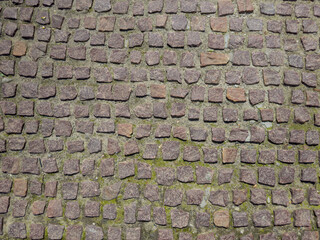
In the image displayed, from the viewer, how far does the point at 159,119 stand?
11.8 feet

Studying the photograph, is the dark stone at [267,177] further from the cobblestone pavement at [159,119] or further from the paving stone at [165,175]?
the paving stone at [165,175]

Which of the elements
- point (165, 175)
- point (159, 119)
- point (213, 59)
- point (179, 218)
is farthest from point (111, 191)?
point (213, 59)

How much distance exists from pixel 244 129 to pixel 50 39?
2523 millimetres

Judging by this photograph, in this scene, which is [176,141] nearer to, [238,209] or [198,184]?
[198,184]

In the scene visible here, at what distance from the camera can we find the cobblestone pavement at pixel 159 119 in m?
3.43

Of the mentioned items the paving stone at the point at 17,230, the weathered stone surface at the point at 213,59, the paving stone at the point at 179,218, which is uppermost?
the weathered stone surface at the point at 213,59

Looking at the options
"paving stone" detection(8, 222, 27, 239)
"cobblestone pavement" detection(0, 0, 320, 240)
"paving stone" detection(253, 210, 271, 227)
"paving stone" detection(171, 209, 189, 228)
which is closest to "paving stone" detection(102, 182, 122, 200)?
"cobblestone pavement" detection(0, 0, 320, 240)

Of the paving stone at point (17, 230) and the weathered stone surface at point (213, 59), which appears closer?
the paving stone at point (17, 230)

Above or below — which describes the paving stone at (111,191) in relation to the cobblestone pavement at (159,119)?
below

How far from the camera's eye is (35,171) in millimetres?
3516

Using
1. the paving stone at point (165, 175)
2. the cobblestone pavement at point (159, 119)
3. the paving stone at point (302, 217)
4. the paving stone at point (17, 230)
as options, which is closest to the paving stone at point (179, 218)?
the cobblestone pavement at point (159, 119)

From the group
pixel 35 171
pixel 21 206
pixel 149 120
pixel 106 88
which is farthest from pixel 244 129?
pixel 21 206

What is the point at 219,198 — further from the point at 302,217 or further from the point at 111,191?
the point at 111,191

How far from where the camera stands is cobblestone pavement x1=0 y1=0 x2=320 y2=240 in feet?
11.3
